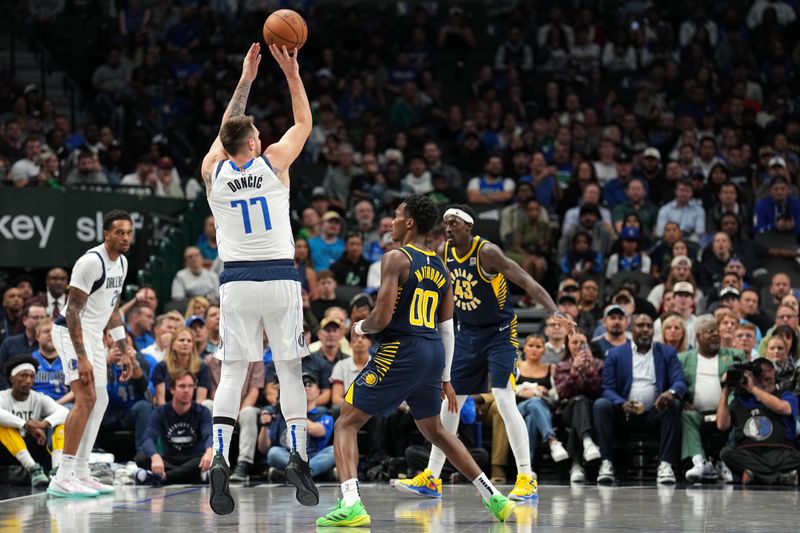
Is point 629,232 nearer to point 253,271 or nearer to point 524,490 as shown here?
point 524,490

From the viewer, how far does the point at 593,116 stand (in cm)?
2011

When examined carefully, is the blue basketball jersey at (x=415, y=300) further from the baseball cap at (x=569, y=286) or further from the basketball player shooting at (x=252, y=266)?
the baseball cap at (x=569, y=286)

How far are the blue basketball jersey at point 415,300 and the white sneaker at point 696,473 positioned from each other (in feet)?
15.7

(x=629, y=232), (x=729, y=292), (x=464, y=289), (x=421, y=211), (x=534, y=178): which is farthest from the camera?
(x=534, y=178)

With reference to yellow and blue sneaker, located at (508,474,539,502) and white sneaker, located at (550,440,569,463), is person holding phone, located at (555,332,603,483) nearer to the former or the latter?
white sneaker, located at (550,440,569,463)

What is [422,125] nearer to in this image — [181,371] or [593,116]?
[593,116]

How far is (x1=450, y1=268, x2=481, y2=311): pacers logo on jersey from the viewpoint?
10188 millimetres

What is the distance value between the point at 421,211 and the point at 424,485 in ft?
9.19

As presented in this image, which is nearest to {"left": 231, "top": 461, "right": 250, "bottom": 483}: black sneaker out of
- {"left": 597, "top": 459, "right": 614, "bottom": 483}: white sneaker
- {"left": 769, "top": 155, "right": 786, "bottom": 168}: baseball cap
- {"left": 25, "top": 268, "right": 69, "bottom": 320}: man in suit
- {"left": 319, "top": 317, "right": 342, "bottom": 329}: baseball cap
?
{"left": 319, "top": 317, "right": 342, "bottom": 329}: baseball cap

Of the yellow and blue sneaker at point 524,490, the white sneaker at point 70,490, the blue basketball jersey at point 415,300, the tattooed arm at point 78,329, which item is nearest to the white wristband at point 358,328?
the blue basketball jersey at point 415,300

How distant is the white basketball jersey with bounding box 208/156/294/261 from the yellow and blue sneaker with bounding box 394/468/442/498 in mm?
2709

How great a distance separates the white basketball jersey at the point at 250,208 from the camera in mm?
8414

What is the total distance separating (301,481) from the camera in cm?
823

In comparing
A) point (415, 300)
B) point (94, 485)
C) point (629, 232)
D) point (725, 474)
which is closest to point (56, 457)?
point (94, 485)
